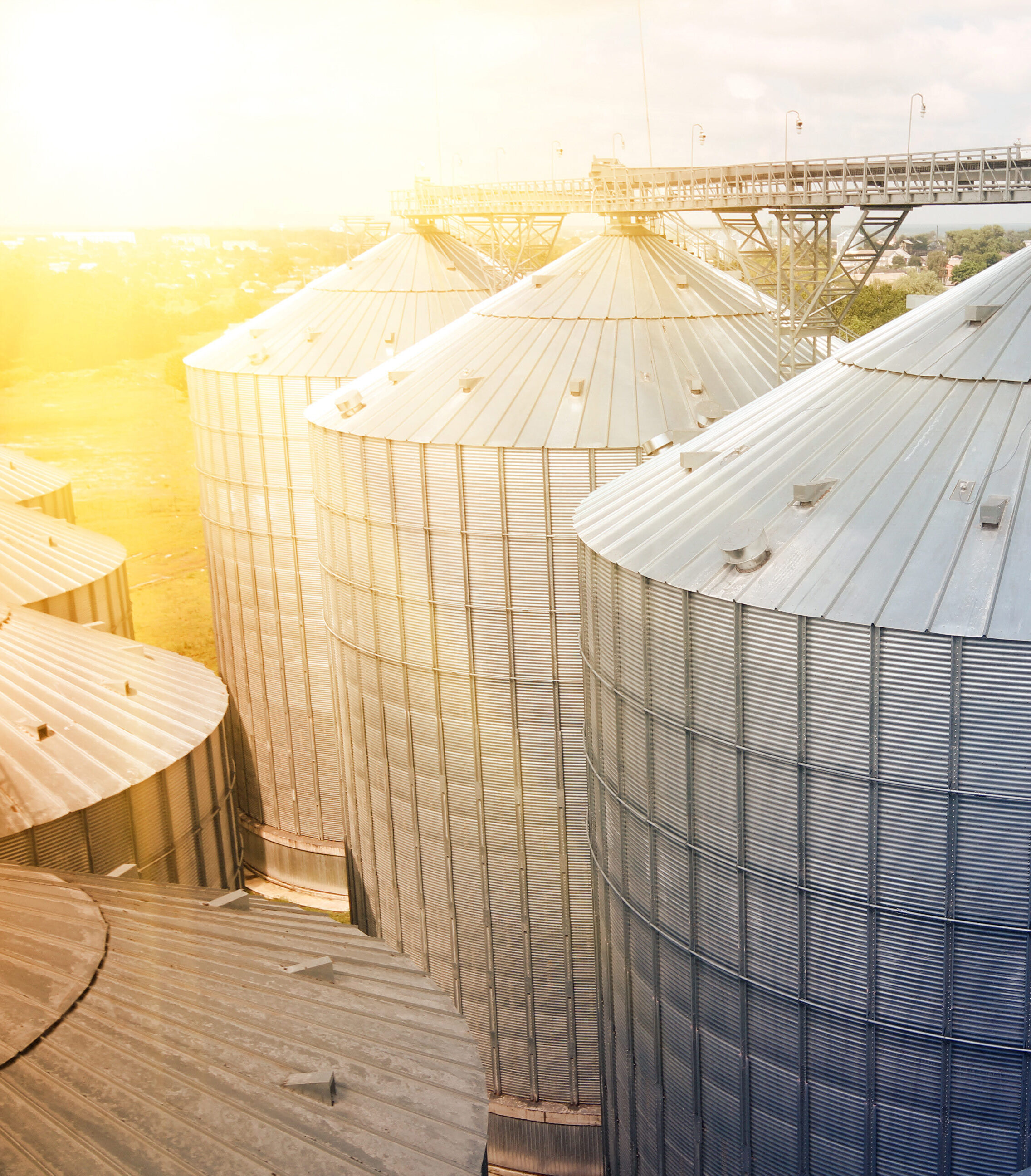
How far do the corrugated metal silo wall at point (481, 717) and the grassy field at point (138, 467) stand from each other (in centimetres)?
3158

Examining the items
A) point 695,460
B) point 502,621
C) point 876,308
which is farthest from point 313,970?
point 876,308

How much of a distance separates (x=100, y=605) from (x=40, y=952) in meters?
20.1

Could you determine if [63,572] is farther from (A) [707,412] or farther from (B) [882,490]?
(B) [882,490]

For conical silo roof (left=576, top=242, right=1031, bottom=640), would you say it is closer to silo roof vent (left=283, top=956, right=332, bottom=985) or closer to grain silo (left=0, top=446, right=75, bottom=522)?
silo roof vent (left=283, top=956, right=332, bottom=985)

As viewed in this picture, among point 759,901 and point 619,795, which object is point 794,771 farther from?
point 619,795

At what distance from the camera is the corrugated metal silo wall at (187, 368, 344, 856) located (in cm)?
3425

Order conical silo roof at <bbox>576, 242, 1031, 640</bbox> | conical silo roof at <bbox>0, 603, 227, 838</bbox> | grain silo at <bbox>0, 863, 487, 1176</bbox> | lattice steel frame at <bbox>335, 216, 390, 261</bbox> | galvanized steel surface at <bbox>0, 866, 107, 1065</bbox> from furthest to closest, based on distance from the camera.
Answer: lattice steel frame at <bbox>335, 216, 390, 261</bbox> < conical silo roof at <bbox>0, 603, 227, 838</bbox> < conical silo roof at <bbox>576, 242, 1031, 640</bbox> < galvanized steel surface at <bbox>0, 866, 107, 1065</bbox> < grain silo at <bbox>0, 863, 487, 1176</bbox>

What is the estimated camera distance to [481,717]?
24.6m

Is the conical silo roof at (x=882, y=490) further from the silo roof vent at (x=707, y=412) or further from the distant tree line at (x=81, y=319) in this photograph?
the distant tree line at (x=81, y=319)

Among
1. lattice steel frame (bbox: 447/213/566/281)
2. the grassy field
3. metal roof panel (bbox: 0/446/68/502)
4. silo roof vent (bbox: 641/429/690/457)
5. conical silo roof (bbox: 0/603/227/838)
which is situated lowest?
the grassy field

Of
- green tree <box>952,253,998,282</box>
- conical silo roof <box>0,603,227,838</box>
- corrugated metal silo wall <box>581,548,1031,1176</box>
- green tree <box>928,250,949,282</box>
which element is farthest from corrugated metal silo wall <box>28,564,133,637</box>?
green tree <box>928,250,949,282</box>

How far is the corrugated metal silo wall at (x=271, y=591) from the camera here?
34.2 m

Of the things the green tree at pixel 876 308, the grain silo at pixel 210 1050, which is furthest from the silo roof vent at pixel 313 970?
the green tree at pixel 876 308

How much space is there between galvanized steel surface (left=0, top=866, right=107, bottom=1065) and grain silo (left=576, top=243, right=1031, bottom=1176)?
7.63 metres
